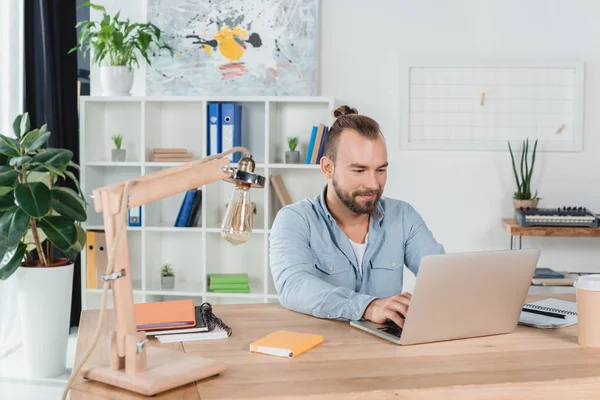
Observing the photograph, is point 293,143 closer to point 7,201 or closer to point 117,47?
point 117,47

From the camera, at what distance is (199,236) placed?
449 cm

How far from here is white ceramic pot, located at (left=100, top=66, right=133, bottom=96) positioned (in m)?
4.17

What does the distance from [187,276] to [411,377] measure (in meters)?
3.14

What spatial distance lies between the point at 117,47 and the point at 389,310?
281cm

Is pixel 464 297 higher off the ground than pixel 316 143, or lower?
lower

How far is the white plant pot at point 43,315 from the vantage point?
3631 millimetres

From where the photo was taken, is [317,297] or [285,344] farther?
[317,297]

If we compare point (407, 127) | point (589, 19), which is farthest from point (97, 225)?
point (589, 19)

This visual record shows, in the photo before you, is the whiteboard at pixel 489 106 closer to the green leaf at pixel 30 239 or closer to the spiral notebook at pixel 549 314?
the green leaf at pixel 30 239

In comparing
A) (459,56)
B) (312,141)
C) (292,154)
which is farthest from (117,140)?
(459,56)

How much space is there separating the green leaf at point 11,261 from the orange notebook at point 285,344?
2.13m

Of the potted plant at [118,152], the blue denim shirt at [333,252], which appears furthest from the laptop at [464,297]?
the potted plant at [118,152]

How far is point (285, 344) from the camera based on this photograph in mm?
1679

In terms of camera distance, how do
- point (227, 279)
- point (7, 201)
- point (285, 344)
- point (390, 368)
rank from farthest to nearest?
point (227, 279) → point (7, 201) → point (285, 344) → point (390, 368)
